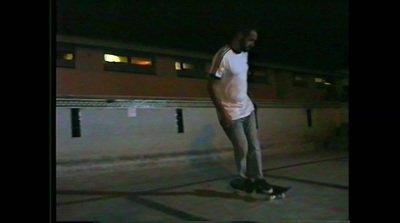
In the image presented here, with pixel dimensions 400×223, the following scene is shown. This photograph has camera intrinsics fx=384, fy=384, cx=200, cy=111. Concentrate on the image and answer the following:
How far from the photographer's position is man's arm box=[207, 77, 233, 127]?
2961mm

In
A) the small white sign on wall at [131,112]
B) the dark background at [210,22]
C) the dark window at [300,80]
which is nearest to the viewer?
the dark background at [210,22]

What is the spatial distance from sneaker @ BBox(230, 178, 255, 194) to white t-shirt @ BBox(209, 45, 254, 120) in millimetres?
506

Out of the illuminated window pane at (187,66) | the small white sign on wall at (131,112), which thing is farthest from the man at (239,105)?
the small white sign on wall at (131,112)

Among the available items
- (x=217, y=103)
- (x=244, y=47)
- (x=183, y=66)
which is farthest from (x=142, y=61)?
(x=244, y=47)

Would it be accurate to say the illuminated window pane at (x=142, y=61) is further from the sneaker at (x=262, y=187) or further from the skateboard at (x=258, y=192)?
the sneaker at (x=262, y=187)

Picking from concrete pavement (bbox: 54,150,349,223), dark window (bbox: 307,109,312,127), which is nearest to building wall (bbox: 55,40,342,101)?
dark window (bbox: 307,109,312,127)

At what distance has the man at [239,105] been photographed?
2.95 metres

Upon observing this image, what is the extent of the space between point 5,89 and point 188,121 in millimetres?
1461

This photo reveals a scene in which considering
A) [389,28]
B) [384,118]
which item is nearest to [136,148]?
[384,118]

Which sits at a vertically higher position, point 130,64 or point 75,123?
point 130,64

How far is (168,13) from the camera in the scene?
9.44 ft

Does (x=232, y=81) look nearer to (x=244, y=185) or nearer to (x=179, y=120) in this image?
(x=179, y=120)

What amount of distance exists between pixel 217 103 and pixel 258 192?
782 mm

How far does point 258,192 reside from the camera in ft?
10.0
